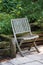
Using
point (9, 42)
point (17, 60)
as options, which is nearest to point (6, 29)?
point (9, 42)

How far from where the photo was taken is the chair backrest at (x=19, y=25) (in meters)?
5.94

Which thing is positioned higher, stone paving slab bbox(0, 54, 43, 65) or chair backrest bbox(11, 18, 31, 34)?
chair backrest bbox(11, 18, 31, 34)

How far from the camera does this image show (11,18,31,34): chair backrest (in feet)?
19.5

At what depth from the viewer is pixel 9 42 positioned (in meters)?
5.31

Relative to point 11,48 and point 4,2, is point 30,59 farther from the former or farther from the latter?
point 4,2

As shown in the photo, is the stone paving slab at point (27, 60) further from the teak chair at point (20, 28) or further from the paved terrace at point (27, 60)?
the teak chair at point (20, 28)

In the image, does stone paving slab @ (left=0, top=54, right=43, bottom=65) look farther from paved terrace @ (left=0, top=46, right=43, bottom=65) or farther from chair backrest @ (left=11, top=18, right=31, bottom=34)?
chair backrest @ (left=11, top=18, right=31, bottom=34)

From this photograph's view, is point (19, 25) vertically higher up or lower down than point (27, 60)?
higher up

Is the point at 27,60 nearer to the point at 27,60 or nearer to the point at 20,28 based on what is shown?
the point at 27,60

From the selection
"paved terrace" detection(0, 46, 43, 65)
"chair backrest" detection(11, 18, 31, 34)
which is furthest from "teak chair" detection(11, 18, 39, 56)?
"paved terrace" detection(0, 46, 43, 65)

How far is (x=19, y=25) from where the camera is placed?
19.9 feet

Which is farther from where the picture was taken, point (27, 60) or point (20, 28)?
point (20, 28)

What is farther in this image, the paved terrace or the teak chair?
the teak chair

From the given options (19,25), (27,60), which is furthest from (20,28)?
(27,60)
